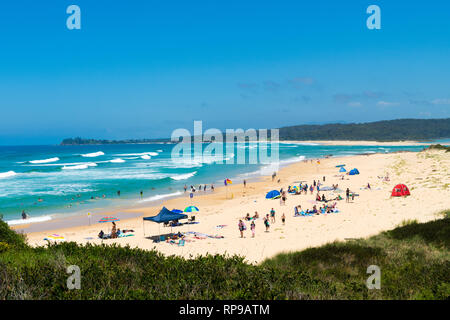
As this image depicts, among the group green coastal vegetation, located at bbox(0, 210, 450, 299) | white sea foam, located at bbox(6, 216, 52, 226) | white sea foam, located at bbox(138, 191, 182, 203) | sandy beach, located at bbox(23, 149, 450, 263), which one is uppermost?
green coastal vegetation, located at bbox(0, 210, 450, 299)

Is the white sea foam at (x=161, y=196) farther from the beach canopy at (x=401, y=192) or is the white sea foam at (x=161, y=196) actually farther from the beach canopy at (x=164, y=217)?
the beach canopy at (x=401, y=192)

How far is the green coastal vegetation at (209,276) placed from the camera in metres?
5.05

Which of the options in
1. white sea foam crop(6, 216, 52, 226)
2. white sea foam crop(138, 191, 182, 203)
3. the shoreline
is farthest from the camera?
white sea foam crop(138, 191, 182, 203)

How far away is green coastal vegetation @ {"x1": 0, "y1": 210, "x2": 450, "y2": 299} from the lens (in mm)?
5051

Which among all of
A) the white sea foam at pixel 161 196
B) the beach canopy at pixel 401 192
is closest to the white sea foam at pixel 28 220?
the white sea foam at pixel 161 196

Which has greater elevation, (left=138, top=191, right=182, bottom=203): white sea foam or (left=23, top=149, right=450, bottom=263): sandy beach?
(left=23, top=149, right=450, bottom=263): sandy beach

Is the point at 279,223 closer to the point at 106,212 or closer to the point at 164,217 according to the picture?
the point at 164,217

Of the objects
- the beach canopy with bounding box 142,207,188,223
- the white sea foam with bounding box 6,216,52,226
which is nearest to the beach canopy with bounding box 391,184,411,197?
the beach canopy with bounding box 142,207,188,223

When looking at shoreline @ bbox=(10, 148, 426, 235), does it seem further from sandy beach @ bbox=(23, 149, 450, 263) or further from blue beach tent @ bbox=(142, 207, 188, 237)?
blue beach tent @ bbox=(142, 207, 188, 237)

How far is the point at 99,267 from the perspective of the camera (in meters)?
6.11

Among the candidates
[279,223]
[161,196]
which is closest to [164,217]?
[279,223]
